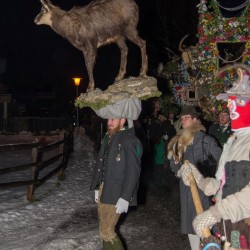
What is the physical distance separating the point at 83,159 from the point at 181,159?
1043 cm

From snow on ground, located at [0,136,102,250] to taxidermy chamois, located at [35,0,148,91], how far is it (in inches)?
89.7

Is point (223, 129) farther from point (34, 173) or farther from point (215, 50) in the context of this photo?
point (34, 173)

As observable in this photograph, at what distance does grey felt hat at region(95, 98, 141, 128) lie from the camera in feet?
14.0

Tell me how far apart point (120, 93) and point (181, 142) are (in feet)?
2.88

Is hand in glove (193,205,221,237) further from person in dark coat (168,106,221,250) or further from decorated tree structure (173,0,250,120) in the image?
decorated tree structure (173,0,250,120)

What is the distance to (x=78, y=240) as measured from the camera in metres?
5.53

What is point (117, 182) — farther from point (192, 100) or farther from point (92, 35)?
point (192, 100)

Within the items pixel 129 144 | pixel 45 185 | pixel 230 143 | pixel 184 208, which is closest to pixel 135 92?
pixel 129 144

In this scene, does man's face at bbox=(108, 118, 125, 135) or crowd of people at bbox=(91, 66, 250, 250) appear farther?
man's face at bbox=(108, 118, 125, 135)

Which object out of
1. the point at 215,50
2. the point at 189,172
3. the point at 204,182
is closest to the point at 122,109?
the point at 189,172

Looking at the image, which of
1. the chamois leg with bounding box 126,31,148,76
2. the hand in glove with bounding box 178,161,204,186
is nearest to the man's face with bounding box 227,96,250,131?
the hand in glove with bounding box 178,161,204,186

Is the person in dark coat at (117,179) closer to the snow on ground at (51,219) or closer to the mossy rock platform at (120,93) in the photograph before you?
the mossy rock platform at (120,93)

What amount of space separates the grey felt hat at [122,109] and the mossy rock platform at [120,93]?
4cm

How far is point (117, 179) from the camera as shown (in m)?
4.10
